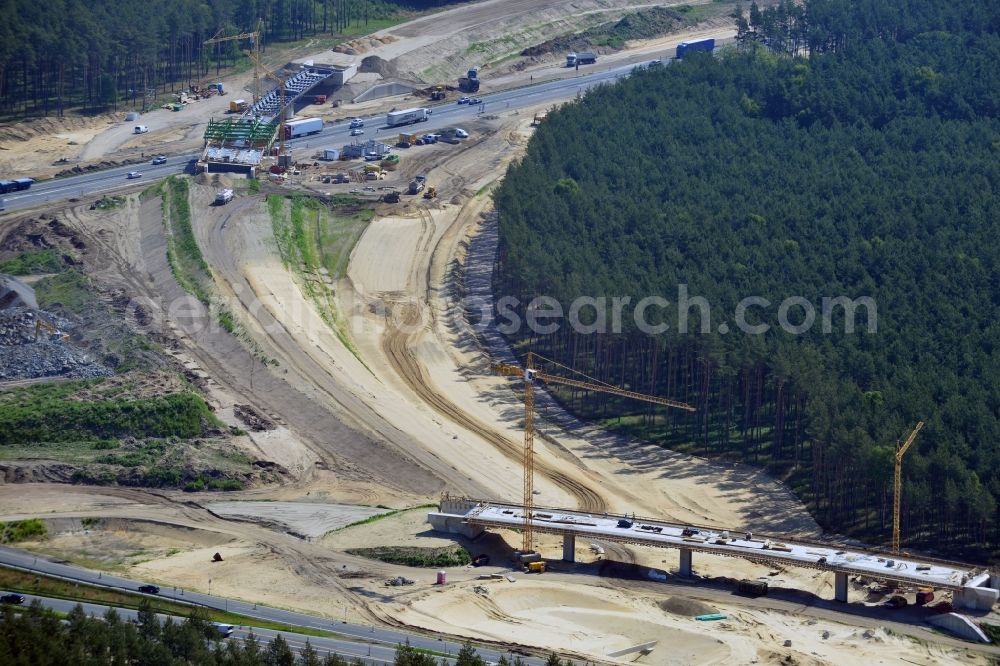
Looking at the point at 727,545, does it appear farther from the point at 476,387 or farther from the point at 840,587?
the point at 476,387

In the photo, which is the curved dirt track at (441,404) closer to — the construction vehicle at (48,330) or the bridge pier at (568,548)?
the bridge pier at (568,548)

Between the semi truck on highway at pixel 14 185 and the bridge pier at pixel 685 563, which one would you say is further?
the semi truck on highway at pixel 14 185

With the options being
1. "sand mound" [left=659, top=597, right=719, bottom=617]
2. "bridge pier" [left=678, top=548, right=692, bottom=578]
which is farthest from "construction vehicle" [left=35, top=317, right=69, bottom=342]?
"sand mound" [left=659, top=597, right=719, bottom=617]

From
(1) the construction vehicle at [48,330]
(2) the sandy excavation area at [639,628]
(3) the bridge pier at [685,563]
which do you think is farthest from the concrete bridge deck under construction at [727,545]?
(1) the construction vehicle at [48,330]

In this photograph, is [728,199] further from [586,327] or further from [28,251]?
[28,251]

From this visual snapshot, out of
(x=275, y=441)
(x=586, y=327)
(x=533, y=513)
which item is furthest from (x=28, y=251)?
(x=533, y=513)

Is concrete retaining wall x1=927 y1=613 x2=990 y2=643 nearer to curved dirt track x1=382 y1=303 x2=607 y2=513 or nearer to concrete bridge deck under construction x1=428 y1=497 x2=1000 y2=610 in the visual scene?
concrete bridge deck under construction x1=428 y1=497 x2=1000 y2=610
